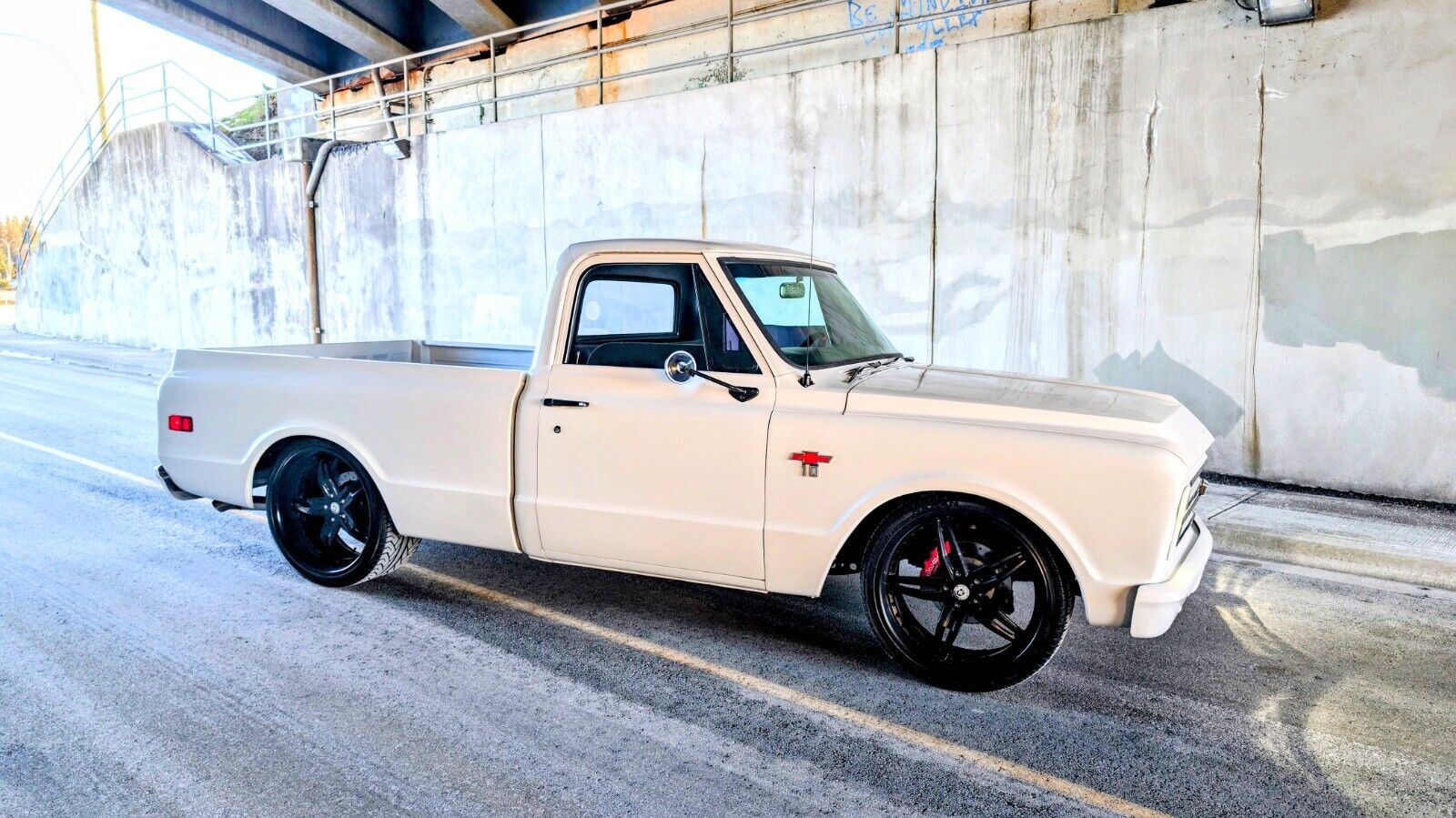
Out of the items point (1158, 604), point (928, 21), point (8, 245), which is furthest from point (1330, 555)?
point (8, 245)

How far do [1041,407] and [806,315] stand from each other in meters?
1.25

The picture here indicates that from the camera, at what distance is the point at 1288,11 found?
7.31 metres

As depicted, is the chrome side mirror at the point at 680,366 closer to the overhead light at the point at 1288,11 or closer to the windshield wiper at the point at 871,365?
the windshield wiper at the point at 871,365

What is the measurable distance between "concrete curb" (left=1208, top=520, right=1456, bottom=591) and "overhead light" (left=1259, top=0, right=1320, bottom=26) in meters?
4.04

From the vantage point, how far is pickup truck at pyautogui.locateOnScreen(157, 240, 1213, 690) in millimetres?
3789

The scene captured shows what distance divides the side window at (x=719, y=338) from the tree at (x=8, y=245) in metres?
55.1

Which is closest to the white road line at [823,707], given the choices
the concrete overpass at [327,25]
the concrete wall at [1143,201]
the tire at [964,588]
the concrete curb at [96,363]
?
the tire at [964,588]

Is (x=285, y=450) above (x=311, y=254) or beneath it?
beneath

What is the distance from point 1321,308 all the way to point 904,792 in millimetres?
6406

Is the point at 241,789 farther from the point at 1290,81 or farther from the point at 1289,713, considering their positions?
the point at 1290,81

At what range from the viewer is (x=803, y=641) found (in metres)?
4.54

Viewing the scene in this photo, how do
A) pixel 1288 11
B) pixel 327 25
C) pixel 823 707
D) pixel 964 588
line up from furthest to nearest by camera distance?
pixel 327 25 < pixel 1288 11 < pixel 964 588 < pixel 823 707

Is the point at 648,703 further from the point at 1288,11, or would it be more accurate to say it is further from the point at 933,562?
the point at 1288,11

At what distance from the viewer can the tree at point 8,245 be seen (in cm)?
5053
